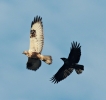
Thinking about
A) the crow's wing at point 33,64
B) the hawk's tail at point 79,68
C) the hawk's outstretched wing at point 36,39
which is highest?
the hawk's outstretched wing at point 36,39

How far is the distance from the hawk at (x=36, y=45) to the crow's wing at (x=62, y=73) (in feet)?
5.14

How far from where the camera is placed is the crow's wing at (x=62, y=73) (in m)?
41.6

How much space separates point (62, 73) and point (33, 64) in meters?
1.93

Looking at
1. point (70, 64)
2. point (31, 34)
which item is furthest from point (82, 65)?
point (31, 34)

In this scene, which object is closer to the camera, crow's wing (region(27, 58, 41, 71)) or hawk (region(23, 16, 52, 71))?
hawk (region(23, 16, 52, 71))

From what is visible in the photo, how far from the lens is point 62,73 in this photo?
41.9 meters

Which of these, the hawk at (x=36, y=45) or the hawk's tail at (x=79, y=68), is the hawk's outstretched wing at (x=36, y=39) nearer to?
the hawk at (x=36, y=45)

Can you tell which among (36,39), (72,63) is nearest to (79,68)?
(72,63)

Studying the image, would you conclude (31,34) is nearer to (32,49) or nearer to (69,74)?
(32,49)

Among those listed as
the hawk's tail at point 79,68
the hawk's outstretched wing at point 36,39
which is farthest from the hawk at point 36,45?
the hawk's tail at point 79,68

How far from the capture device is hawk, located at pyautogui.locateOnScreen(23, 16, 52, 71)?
4038cm

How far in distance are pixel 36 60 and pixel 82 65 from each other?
2886 mm

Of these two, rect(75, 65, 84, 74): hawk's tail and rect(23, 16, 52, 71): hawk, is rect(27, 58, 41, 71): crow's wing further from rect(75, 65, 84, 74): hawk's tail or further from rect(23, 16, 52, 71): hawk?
rect(75, 65, 84, 74): hawk's tail

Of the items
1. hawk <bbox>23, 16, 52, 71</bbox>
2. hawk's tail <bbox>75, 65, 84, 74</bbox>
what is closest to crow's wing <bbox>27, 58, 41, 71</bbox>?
hawk <bbox>23, 16, 52, 71</bbox>
